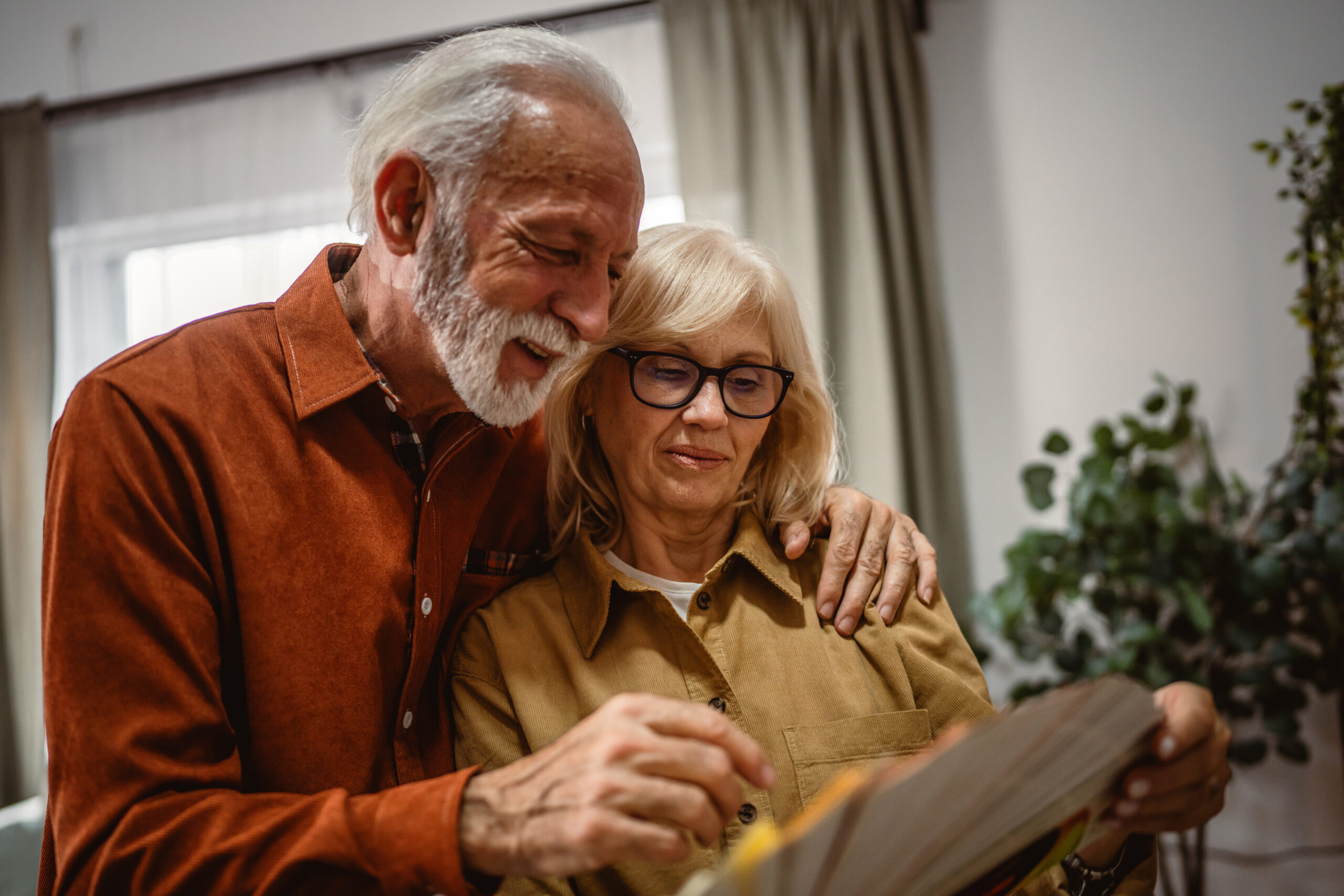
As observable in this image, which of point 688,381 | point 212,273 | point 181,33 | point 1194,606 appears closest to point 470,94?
point 688,381

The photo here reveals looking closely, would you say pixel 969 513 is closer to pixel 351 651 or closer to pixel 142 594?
pixel 351 651

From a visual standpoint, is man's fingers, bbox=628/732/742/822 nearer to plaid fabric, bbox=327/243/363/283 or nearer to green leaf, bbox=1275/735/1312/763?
plaid fabric, bbox=327/243/363/283

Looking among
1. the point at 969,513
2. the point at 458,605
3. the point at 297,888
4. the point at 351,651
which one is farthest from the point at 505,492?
the point at 969,513

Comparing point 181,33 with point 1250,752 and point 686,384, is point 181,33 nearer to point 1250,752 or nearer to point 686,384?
point 686,384

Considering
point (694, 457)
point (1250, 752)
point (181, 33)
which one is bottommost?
point (1250, 752)

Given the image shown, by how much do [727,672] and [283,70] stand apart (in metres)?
2.84

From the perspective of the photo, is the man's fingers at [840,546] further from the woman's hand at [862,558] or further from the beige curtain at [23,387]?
the beige curtain at [23,387]

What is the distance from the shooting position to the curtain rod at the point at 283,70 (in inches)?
112

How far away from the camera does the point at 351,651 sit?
3.31ft

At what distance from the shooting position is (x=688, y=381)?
1265mm

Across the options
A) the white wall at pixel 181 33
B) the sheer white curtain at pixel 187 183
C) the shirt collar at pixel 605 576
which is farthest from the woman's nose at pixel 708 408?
the white wall at pixel 181 33

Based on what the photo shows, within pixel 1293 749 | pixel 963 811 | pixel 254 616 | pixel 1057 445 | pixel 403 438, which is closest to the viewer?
pixel 963 811

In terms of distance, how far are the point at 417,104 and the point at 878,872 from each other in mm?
945

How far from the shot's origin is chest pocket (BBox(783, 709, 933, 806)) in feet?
3.66
